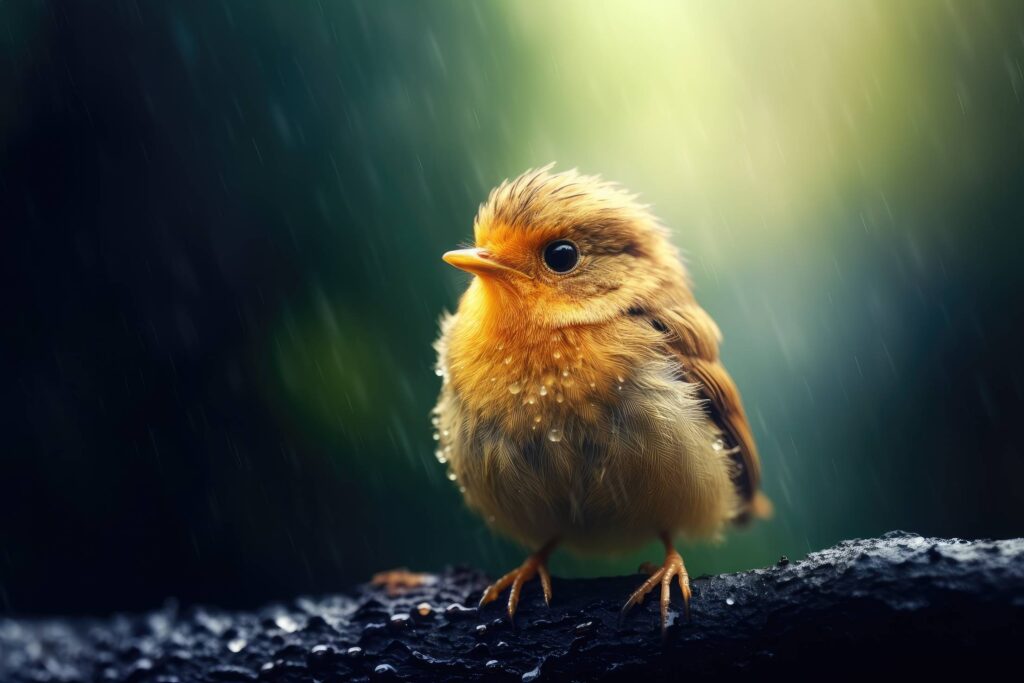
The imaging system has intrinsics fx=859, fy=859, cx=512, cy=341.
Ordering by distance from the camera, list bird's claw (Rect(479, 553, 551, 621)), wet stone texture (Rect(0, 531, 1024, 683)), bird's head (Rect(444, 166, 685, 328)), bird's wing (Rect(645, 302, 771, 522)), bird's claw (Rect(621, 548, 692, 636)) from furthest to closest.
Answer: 1. bird's wing (Rect(645, 302, 771, 522))
2. bird's head (Rect(444, 166, 685, 328))
3. bird's claw (Rect(479, 553, 551, 621))
4. bird's claw (Rect(621, 548, 692, 636))
5. wet stone texture (Rect(0, 531, 1024, 683))

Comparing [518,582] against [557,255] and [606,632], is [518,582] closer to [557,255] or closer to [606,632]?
[606,632]

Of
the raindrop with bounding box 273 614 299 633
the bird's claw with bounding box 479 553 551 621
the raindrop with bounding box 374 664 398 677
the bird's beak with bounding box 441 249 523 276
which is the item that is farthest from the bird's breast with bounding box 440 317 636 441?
the raindrop with bounding box 273 614 299 633

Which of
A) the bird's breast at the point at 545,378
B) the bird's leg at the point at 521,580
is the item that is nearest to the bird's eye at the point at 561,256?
the bird's breast at the point at 545,378

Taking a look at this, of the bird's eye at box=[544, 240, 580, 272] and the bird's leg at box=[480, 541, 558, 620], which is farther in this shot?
the bird's eye at box=[544, 240, 580, 272]

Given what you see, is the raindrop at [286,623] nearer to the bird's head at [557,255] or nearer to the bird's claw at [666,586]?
the bird's claw at [666,586]

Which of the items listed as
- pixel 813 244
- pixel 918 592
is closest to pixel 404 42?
pixel 813 244

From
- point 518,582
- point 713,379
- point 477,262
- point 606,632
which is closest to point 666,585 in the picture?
point 606,632

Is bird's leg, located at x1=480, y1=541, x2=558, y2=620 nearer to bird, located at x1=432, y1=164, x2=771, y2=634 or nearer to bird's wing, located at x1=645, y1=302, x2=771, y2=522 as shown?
bird, located at x1=432, y1=164, x2=771, y2=634
